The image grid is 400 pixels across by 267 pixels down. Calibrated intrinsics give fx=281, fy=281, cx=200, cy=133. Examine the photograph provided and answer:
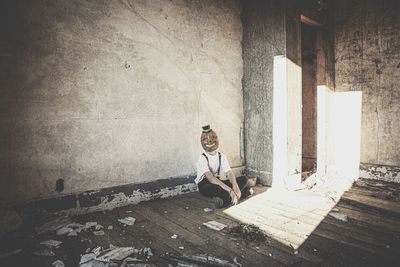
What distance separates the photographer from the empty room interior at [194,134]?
3.09 meters

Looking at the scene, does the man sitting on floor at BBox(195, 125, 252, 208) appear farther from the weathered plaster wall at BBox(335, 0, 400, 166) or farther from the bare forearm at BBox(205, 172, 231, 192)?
the weathered plaster wall at BBox(335, 0, 400, 166)

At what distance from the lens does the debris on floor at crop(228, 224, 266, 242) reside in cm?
309

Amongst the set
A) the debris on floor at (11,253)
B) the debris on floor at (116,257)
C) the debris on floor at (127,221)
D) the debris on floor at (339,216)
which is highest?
the debris on floor at (11,253)

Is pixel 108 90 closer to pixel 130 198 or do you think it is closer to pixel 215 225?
pixel 130 198

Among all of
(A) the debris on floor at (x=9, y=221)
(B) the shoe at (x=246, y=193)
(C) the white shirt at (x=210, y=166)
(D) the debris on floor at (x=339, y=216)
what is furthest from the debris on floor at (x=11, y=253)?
(D) the debris on floor at (x=339, y=216)

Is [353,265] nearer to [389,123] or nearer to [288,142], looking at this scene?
[288,142]

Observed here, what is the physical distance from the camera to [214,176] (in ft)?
14.2

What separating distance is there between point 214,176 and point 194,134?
3.65 ft

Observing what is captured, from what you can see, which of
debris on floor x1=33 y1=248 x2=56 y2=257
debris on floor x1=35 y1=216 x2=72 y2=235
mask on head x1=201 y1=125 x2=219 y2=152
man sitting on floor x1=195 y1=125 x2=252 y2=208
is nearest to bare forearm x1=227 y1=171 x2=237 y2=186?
man sitting on floor x1=195 y1=125 x2=252 y2=208

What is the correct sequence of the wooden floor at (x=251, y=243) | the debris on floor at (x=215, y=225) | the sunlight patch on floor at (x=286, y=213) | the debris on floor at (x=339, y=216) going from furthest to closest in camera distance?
the debris on floor at (x=339, y=216), the debris on floor at (x=215, y=225), the sunlight patch on floor at (x=286, y=213), the wooden floor at (x=251, y=243)

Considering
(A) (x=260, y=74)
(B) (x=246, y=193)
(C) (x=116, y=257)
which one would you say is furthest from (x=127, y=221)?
(A) (x=260, y=74)

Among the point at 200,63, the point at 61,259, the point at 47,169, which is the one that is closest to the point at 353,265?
the point at 61,259

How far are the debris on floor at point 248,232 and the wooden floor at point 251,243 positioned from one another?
65mm

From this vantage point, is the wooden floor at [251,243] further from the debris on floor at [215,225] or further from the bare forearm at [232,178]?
the bare forearm at [232,178]
